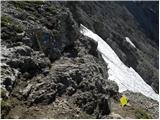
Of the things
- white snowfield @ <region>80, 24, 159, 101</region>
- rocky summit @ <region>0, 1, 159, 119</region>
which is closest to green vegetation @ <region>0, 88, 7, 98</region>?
rocky summit @ <region>0, 1, 159, 119</region>

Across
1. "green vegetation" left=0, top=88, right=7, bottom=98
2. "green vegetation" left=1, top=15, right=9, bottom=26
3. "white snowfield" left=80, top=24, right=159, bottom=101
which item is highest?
"green vegetation" left=1, top=15, right=9, bottom=26

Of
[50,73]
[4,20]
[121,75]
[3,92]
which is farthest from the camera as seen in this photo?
[121,75]

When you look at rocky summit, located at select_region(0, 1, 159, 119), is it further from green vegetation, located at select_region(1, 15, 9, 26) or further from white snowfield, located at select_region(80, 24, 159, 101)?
white snowfield, located at select_region(80, 24, 159, 101)

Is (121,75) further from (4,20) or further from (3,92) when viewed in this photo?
(3,92)

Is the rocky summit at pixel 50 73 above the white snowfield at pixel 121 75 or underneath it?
above

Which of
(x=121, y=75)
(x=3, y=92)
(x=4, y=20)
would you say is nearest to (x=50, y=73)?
(x=3, y=92)

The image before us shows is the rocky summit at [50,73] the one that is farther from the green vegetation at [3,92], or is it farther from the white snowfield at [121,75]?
the white snowfield at [121,75]

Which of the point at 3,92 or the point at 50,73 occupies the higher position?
the point at 50,73

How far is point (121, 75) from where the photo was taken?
3719cm

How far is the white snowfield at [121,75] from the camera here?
3397 centimetres

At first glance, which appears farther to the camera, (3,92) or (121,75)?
(121,75)

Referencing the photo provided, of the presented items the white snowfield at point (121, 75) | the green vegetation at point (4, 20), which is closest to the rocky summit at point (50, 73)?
the green vegetation at point (4, 20)

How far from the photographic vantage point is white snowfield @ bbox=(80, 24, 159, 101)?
111 feet

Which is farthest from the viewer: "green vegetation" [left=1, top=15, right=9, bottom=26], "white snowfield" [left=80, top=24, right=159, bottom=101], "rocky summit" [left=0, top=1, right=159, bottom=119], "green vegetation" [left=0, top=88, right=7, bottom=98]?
"white snowfield" [left=80, top=24, right=159, bottom=101]
